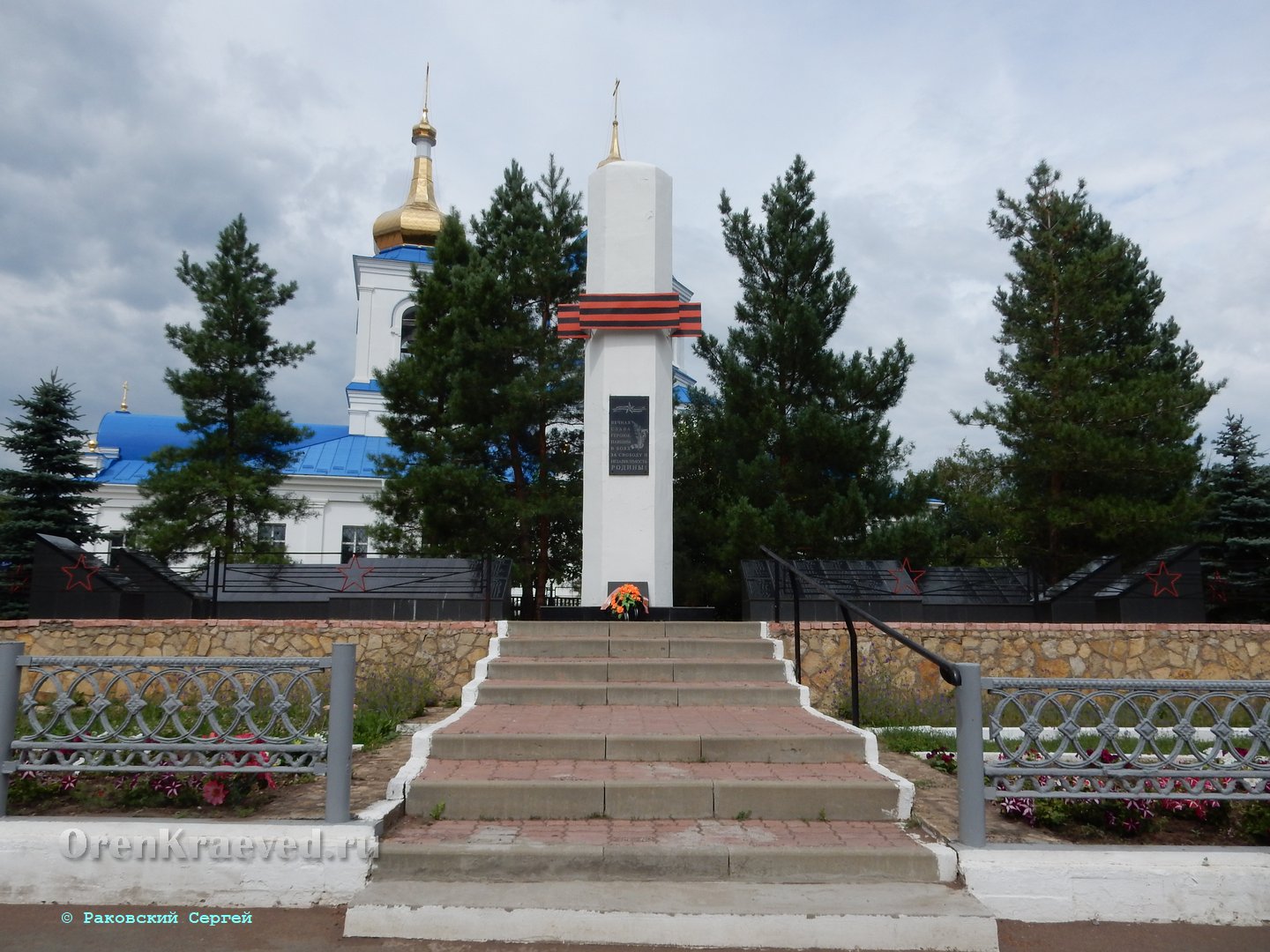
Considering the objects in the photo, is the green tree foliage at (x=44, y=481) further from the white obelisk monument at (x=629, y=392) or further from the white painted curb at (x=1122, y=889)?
the white painted curb at (x=1122, y=889)

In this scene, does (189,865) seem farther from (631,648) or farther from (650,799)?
(631,648)

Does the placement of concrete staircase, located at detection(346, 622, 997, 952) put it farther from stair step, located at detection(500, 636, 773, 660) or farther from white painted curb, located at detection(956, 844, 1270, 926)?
stair step, located at detection(500, 636, 773, 660)

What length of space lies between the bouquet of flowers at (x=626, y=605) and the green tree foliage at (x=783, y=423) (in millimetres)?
2875

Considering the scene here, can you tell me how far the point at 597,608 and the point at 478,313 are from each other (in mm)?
6021

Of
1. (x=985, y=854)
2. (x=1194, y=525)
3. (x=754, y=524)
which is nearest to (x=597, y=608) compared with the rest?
(x=754, y=524)

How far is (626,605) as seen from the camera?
30.5ft

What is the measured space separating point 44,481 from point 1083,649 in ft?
52.8

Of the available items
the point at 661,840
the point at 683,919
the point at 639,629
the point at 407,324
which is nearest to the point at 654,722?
the point at 661,840

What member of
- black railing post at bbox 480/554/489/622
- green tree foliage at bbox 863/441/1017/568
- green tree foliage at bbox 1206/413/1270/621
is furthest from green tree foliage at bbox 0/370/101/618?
green tree foliage at bbox 1206/413/1270/621

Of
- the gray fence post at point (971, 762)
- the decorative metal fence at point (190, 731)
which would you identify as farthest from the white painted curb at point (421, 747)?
the gray fence post at point (971, 762)

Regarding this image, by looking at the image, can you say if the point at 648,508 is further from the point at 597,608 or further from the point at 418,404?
the point at 418,404

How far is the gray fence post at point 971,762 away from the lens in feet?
12.7

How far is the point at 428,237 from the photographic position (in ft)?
99.2

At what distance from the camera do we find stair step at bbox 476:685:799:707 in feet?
21.1
